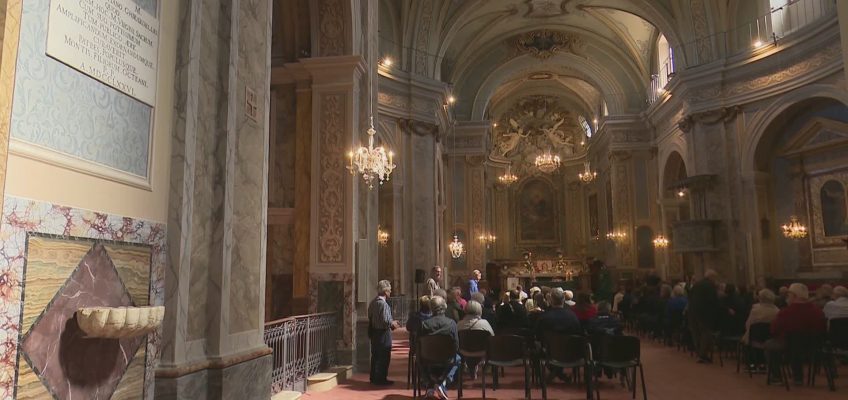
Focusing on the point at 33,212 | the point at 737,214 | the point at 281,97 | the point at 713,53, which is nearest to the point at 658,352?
the point at 737,214

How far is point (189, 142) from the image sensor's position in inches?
171

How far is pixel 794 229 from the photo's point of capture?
1548 centimetres

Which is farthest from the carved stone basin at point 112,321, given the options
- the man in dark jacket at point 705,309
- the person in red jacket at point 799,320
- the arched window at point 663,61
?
the arched window at point 663,61

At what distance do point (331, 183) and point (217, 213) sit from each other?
443cm

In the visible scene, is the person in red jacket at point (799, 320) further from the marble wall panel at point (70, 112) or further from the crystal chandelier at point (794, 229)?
the crystal chandelier at point (794, 229)

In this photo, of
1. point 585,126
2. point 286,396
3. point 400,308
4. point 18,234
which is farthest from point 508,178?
point 18,234

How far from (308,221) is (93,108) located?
18.5 ft

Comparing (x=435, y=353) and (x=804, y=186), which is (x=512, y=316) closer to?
(x=435, y=353)

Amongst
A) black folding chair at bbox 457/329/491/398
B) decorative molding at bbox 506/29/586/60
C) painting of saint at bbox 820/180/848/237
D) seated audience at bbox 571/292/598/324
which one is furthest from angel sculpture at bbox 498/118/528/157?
black folding chair at bbox 457/329/491/398

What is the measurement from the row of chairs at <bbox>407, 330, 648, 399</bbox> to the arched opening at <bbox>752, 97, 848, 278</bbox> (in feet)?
35.9

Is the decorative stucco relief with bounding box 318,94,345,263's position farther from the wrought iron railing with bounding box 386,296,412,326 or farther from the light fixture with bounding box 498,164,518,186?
the light fixture with bounding box 498,164,518,186

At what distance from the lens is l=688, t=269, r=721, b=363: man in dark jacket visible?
994 cm

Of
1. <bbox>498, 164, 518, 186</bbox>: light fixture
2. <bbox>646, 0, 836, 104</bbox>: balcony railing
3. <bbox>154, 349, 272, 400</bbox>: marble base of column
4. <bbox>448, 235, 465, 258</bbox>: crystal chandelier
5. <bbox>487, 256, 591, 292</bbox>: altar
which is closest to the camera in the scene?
<bbox>154, 349, 272, 400</bbox>: marble base of column

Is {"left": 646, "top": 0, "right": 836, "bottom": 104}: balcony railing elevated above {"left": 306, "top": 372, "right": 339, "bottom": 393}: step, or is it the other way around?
{"left": 646, "top": 0, "right": 836, "bottom": 104}: balcony railing
